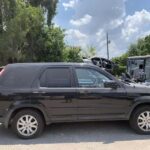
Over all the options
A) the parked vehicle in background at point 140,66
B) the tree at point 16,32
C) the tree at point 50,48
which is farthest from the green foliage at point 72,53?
the parked vehicle in background at point 140,66

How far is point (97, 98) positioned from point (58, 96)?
865 millimetres

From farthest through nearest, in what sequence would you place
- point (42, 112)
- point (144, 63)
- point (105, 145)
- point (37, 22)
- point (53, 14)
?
point (53, 14)
point (37, 22)
point (144, 63)
point (42, 112)
point (105, 145)

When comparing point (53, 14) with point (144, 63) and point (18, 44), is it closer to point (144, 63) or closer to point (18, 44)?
point (18, 44)

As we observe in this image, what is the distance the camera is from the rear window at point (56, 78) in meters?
7.76

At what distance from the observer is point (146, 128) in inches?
310

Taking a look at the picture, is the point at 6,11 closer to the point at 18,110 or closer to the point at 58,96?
the point at 18,110

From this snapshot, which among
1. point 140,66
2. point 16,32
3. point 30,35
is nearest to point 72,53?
point 30,35

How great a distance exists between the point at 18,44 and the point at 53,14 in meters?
11.9

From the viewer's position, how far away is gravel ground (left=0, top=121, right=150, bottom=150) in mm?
6949

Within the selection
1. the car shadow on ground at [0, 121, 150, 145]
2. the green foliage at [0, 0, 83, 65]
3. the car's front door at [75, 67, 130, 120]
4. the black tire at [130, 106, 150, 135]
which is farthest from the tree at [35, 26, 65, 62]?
the black tire at [130, 106, 150, 135]

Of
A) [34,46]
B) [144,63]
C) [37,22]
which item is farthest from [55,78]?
[34,46]

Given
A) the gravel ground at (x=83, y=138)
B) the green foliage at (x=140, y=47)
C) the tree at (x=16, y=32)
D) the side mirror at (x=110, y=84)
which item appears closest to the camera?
the gravel ground at (x=83, y=138)

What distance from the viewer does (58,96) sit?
25.0 feet

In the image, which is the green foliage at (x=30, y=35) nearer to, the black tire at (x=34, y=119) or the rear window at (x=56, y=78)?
the rear window at (x=56, y=78)
